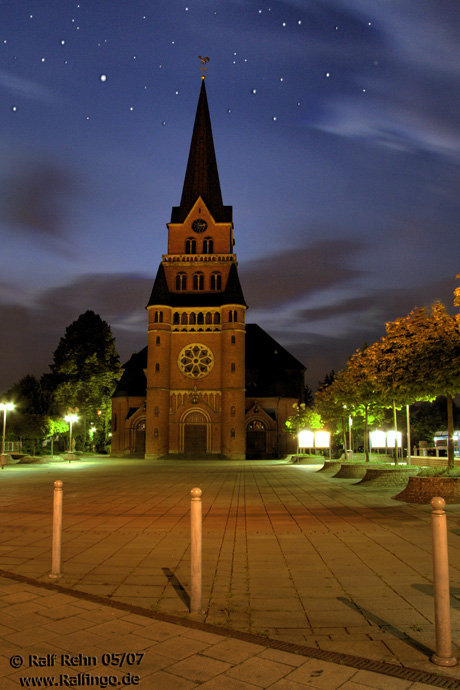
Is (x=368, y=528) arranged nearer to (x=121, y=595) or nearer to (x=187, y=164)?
(x=121, y=595)

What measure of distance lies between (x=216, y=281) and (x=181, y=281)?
3.77 m

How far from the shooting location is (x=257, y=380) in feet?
219

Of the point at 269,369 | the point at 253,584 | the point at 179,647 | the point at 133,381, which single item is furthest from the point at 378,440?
the point at 133,381

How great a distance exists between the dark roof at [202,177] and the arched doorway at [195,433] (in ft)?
72.2

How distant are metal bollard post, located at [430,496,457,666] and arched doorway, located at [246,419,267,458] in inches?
2172

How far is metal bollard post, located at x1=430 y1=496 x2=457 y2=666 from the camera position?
461 centimetres

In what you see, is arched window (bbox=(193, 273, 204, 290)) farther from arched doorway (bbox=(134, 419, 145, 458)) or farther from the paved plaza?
the paved plaza

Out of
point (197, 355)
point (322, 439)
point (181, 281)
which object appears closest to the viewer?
point (322, 439)

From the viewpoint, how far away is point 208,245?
6141 cm

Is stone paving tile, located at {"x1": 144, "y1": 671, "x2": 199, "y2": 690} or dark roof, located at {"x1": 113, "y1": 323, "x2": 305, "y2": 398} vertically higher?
dark roof, located at {"x1": 113, "y1": 323, "x2": 305, "y2": 398}

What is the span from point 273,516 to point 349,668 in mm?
9126

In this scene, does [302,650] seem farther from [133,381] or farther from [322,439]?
[133,381]

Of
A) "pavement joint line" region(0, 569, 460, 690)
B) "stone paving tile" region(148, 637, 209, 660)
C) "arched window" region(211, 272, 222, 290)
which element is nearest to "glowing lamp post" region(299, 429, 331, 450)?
"arched window" region(211, 272, 222, 290)

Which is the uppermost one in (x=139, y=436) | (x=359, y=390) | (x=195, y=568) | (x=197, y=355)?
(x=197, y=355)
